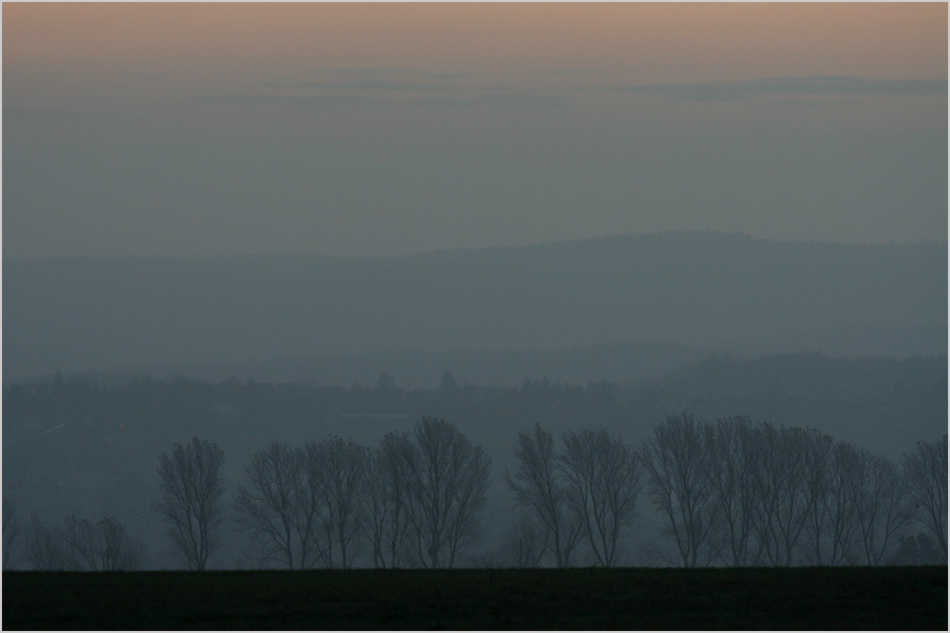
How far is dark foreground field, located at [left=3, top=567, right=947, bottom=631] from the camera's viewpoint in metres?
17.1

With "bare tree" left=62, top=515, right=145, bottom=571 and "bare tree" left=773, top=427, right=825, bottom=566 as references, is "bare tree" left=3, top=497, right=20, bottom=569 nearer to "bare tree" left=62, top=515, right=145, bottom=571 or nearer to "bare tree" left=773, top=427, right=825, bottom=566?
"bare tree" left=62, top=515, right=145, bottom=571

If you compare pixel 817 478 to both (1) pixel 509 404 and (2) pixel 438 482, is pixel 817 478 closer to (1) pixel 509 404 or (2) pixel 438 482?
(2) pixel 438 482

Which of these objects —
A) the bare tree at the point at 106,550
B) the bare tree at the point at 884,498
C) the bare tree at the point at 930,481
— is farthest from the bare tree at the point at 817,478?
the bare tree at the point at 106,550

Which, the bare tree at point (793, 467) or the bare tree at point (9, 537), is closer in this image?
the bare tree at point (793, 467)

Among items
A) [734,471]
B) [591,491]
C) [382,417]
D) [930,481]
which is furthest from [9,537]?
[382,417]

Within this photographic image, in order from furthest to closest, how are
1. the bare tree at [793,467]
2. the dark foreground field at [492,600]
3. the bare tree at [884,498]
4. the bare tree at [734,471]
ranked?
the bare tree at [884,498]
the bare tree at [793,467]
the bare tree at [734,471]
the dark foreground field at [492,600]

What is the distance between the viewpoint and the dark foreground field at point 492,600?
17109 millimetres

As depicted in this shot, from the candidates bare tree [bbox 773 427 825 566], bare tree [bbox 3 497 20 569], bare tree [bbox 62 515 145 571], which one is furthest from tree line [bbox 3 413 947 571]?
bare tree [bbox 3 497 20 569]

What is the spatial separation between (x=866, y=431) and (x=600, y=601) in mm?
142006

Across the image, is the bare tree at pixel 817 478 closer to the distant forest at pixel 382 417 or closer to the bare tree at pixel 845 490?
the bare tree at pixel 845 490

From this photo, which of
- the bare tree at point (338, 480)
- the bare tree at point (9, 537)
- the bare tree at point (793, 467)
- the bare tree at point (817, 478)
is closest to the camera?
the bare tree at point (817, 478)

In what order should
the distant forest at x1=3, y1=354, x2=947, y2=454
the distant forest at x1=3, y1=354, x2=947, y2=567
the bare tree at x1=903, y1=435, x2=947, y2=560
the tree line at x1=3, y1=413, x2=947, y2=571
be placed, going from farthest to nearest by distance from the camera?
1. the distant forest at x1=3, y1=354, x2=947, y2=454
2. the distant forest at x1=3, y1=354, x2=947, y2=567
3. the bare tree at x1=903, y1=435, x2=947, y2=560
4. the tree line at x1=3, y1=413, x2=947, y2=571

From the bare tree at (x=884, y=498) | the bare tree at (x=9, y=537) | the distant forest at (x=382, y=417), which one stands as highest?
the distant forest at (x=382, y=417)

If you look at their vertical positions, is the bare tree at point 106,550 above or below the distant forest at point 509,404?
below
